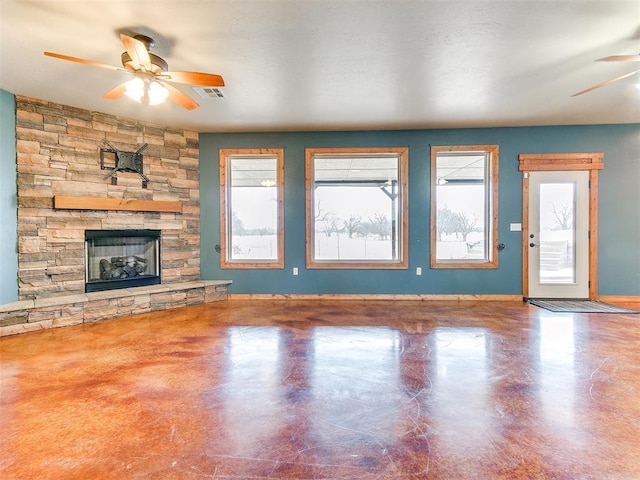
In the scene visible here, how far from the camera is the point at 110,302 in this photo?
436 cm

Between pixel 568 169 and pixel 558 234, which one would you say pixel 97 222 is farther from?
pixel 568 169

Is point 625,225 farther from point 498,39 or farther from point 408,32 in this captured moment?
point 408,32

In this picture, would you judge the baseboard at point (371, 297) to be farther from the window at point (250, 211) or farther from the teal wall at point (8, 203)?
the teal wall at point (8, 203)

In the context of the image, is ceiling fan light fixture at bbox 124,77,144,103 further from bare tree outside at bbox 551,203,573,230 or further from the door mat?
bare tree outside at bbox 551,203,573,230

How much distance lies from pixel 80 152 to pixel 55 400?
3539 millimetres

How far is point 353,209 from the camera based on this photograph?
18.4 feet

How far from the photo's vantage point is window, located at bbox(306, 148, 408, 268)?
18.1 feet

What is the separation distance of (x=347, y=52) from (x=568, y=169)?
4404 mm

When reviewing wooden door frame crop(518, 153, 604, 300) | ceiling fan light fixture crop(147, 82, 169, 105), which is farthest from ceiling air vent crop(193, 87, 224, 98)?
wooden door frame crop(518, 153, 604, 300)

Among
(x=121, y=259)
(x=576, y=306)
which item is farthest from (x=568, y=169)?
(x=121, y=259)

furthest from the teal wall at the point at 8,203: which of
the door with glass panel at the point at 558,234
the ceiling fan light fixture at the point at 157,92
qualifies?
the door with glass panel at the point at 558,234

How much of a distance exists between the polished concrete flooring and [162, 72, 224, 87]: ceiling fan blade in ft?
8.08

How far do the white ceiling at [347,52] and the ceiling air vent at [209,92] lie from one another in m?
0.10

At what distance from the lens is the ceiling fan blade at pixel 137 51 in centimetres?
230
